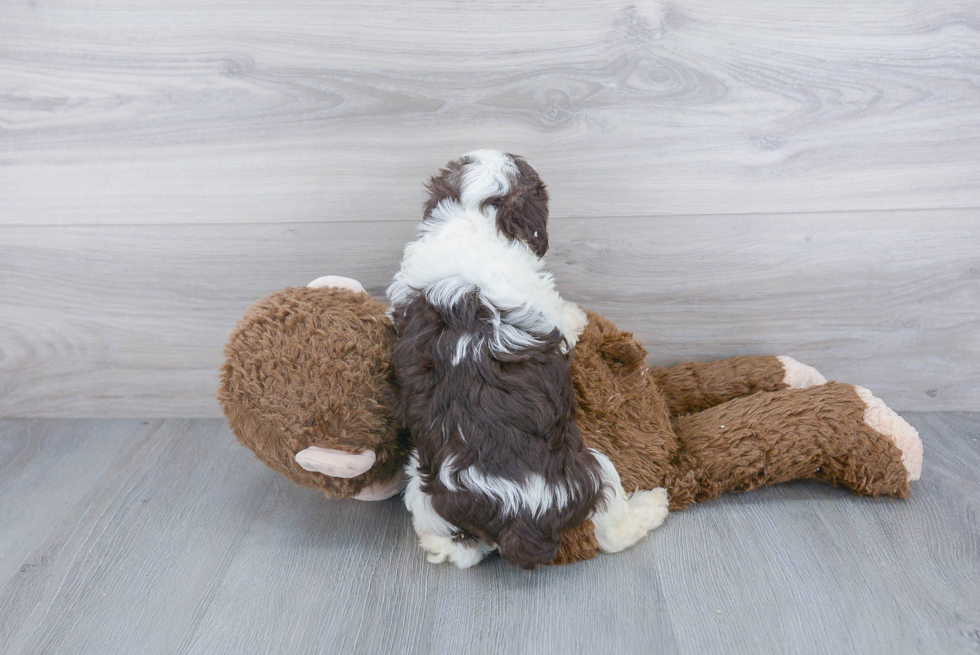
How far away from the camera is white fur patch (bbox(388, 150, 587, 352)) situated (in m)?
0.78

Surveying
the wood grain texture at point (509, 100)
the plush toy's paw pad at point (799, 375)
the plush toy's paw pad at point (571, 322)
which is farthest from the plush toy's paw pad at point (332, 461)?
the plush toy's paw pad at point (799, 375)

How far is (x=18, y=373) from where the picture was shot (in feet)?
4.03

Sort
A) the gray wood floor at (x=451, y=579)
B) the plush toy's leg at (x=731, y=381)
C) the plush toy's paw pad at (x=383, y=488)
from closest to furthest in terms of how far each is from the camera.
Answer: the gray wood floor at (x=451, y=579) → the plush toy's paw pad at (x=383, y=488) → the plush toy's leg at (x=731, y=381)

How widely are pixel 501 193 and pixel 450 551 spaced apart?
0.45 metres

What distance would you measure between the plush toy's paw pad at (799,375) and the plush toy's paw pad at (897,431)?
4.4 inches

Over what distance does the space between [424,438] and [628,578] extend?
30cm

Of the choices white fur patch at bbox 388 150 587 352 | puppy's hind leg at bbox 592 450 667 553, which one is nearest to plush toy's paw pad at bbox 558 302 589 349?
white fur patch at bbox 388 150 587 352

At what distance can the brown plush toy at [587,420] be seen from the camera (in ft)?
2.72

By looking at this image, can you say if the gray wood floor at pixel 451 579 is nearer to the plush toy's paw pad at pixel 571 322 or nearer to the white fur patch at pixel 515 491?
the white fur patch at pixel 515 491

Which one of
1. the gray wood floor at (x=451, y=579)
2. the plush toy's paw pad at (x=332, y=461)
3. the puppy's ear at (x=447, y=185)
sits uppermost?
the puppy's ear at (x=447, y=185)

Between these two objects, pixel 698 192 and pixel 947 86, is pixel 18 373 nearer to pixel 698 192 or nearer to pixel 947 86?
pixel 698 192

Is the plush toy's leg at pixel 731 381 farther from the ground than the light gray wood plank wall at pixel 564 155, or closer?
closer

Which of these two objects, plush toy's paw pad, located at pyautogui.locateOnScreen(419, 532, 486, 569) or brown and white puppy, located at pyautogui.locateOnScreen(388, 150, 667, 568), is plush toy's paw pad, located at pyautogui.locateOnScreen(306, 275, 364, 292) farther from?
plush toy's paw pad, located at pyautogui.locateOnScreen(419, 532, 486, 569)

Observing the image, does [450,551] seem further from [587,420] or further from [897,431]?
[897,431]
